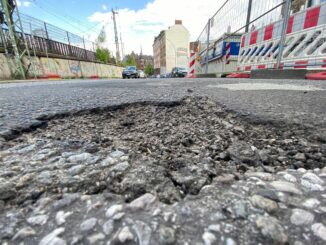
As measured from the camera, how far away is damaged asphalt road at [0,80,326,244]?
0.39 meters

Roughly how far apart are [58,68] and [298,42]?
17768mm

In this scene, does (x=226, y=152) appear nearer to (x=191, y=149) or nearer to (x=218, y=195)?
(x=191, y=149)

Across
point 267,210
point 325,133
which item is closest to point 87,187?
point 267,210

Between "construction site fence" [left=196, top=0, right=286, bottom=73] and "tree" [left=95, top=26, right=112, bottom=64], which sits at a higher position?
"tree" [left=95, top=26, right=112, bottom=64]

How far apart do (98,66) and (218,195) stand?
27.5 m

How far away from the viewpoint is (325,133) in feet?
2.91

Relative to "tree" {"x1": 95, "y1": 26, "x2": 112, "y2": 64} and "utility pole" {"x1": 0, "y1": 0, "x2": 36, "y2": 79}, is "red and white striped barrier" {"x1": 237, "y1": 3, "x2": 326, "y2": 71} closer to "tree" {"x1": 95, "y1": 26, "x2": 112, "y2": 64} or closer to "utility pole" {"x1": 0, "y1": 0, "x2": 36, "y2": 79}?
"utility pole" {"x1": 0, "y1": 0, "x2": 36, "y2": 79}

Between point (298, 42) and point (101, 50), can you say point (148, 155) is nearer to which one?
point (298, 42)

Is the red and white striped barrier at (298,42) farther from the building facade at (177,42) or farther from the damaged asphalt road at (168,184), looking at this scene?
the building facade at (177,42)

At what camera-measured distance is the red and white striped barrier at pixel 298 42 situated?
425 cm

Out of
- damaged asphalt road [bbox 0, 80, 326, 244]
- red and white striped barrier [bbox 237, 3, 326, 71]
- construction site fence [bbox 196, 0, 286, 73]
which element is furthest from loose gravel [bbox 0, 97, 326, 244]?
construction site fence [bbox 196, 0, 286, 73]

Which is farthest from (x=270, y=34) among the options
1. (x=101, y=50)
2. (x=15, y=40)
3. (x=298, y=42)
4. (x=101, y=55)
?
(x=101, y=50)

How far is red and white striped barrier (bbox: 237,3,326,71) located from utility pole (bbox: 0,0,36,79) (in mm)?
13653

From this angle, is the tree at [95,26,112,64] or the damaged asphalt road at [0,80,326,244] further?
the tree at [95,26,112,64]
